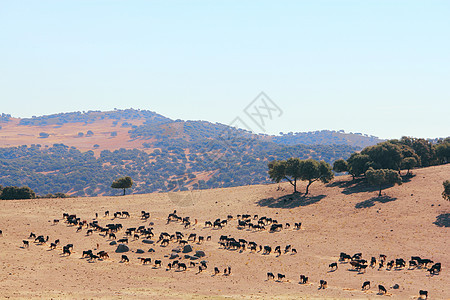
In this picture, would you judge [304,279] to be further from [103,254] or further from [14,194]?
[14,194]

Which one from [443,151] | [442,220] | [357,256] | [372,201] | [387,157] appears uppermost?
[443,151]

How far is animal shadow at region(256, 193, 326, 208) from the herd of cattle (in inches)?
375

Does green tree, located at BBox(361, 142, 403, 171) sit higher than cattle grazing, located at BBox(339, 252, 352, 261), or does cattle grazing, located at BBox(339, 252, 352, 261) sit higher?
green tree, located at BBox(361, 142, 403, 171)

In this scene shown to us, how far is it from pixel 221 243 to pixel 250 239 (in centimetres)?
577

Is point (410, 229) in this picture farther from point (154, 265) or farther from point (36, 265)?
point (36, 265)

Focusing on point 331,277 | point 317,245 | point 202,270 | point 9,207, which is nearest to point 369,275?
point 331,277

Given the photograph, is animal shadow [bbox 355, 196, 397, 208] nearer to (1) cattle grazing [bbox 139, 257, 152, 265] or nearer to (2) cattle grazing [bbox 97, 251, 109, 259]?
(1) cattle grazing [bbox 139, 257, 152, 265]

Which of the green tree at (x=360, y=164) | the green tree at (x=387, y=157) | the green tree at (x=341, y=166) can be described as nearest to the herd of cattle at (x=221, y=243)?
the green tree at (x=360, y=164)

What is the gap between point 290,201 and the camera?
8788 cm

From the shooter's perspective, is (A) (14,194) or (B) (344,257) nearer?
(B) (344,257)

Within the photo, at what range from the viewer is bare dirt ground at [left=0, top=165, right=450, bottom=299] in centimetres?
4141

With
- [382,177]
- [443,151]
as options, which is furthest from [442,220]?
[443,151]

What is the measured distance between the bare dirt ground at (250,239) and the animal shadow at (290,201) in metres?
0.22

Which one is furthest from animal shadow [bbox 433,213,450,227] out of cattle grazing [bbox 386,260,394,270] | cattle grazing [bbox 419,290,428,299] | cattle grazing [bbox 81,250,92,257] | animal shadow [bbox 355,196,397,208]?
cattle grazing [bbox 81,250,92,257]
